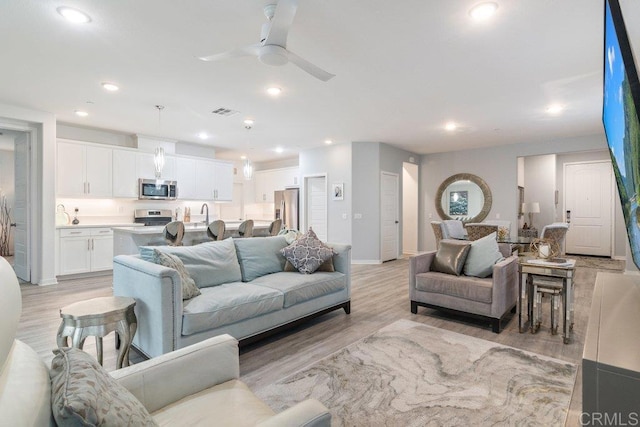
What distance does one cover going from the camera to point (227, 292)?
106 inches

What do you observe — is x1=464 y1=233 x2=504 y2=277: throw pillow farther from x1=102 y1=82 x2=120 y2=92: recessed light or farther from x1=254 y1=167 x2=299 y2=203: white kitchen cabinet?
x1=254 y1=167 x2=299 y2=203: white kitchen cabinet

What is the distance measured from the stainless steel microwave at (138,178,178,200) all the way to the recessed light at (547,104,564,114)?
267 inches

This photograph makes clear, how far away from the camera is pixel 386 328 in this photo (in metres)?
3.27

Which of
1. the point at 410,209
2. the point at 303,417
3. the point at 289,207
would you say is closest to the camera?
the point at 303,417

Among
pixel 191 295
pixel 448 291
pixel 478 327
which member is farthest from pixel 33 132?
pixel 478 327

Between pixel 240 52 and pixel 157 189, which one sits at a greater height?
pixel 240 52

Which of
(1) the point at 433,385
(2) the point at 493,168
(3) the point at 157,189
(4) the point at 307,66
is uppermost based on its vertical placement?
(4) the point at 307,66

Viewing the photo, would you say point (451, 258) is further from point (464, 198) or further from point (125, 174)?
point (125, 174)

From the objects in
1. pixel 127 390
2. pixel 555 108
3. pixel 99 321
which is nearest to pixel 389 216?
pixel 555 108

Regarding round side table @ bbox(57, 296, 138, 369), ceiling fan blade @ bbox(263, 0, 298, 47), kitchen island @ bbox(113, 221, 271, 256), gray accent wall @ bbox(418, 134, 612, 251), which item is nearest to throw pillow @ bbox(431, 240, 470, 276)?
ceiling fan blade @ bbox(263, 0, 298, 47)

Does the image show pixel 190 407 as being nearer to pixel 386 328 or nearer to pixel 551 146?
pixel 386 328

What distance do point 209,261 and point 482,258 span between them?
282cm

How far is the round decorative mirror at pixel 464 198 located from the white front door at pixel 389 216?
1365 millimetres

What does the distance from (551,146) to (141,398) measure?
805 cm
